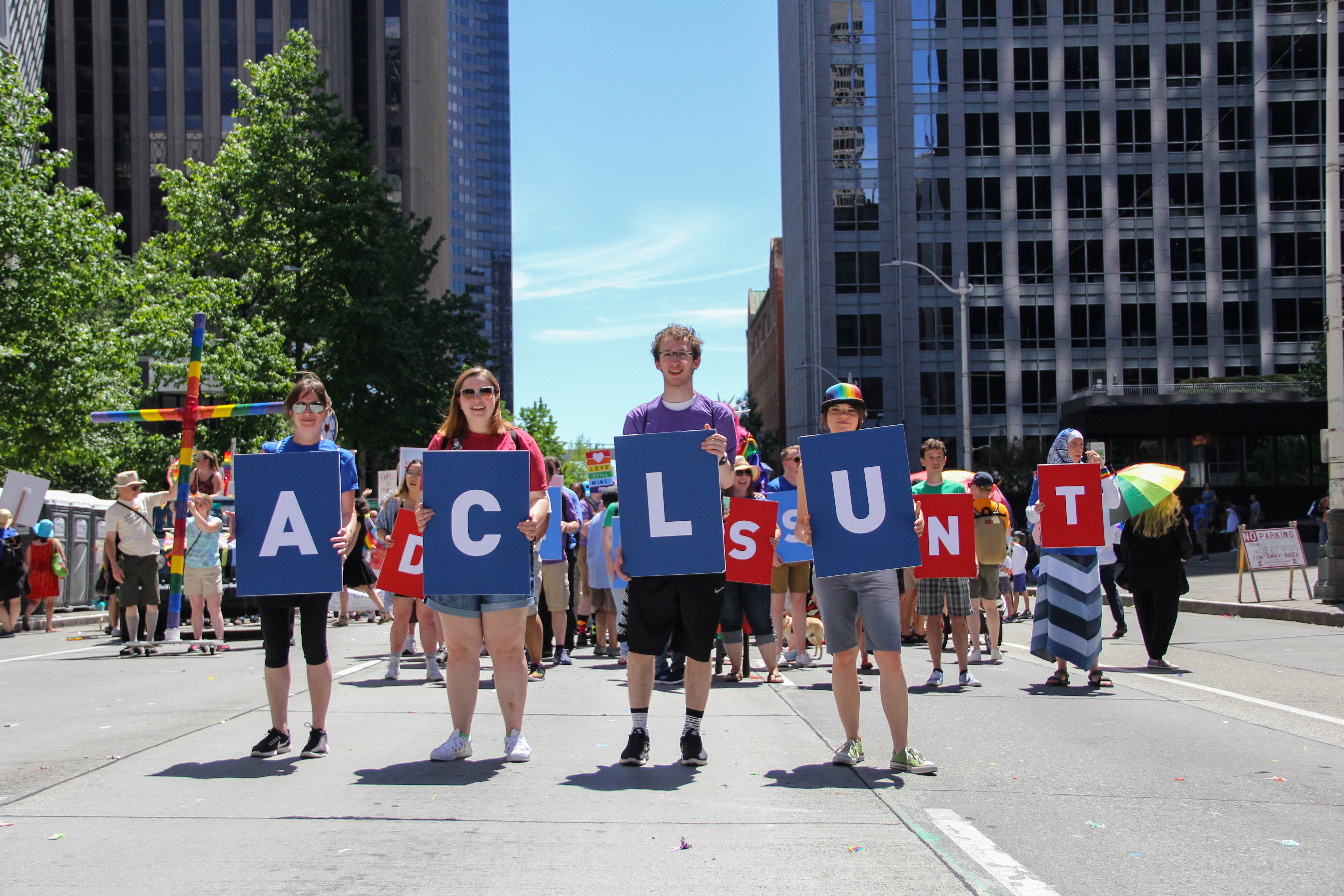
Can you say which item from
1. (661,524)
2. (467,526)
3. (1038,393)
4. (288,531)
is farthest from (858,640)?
(1038,393)

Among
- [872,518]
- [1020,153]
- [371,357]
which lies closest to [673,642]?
[872,518]

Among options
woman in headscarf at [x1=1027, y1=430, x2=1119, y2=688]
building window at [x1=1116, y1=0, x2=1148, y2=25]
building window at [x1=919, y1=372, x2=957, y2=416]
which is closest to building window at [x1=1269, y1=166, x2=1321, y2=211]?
building window at [x1=1116, y1=0, x2=1148, y2=25]

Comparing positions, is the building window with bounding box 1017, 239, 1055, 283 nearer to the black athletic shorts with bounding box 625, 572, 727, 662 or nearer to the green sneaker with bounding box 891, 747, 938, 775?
the green sneaker with bounding box 891, 747, 938, 775

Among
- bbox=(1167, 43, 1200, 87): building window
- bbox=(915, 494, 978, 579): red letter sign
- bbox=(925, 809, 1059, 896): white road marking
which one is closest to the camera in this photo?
bbox=(925, 809, 1059, 896): white road marking

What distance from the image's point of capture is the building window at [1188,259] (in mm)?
59812

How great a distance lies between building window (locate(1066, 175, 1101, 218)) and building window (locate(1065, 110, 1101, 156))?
1.26 m

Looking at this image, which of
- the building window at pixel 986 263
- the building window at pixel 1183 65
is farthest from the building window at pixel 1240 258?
the building window at pixel 986 263

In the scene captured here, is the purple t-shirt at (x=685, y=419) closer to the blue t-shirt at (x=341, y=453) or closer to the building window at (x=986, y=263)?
the blue t-shirt at (x=341, y=453)

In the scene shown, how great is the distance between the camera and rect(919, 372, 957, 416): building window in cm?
6200

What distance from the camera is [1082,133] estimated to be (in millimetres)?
61281

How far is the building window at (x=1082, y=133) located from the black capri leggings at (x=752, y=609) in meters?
57.7

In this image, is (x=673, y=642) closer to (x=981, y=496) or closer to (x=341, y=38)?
(x=981, y=496)

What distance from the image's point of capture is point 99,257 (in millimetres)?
24266

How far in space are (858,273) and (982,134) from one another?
950 cm
